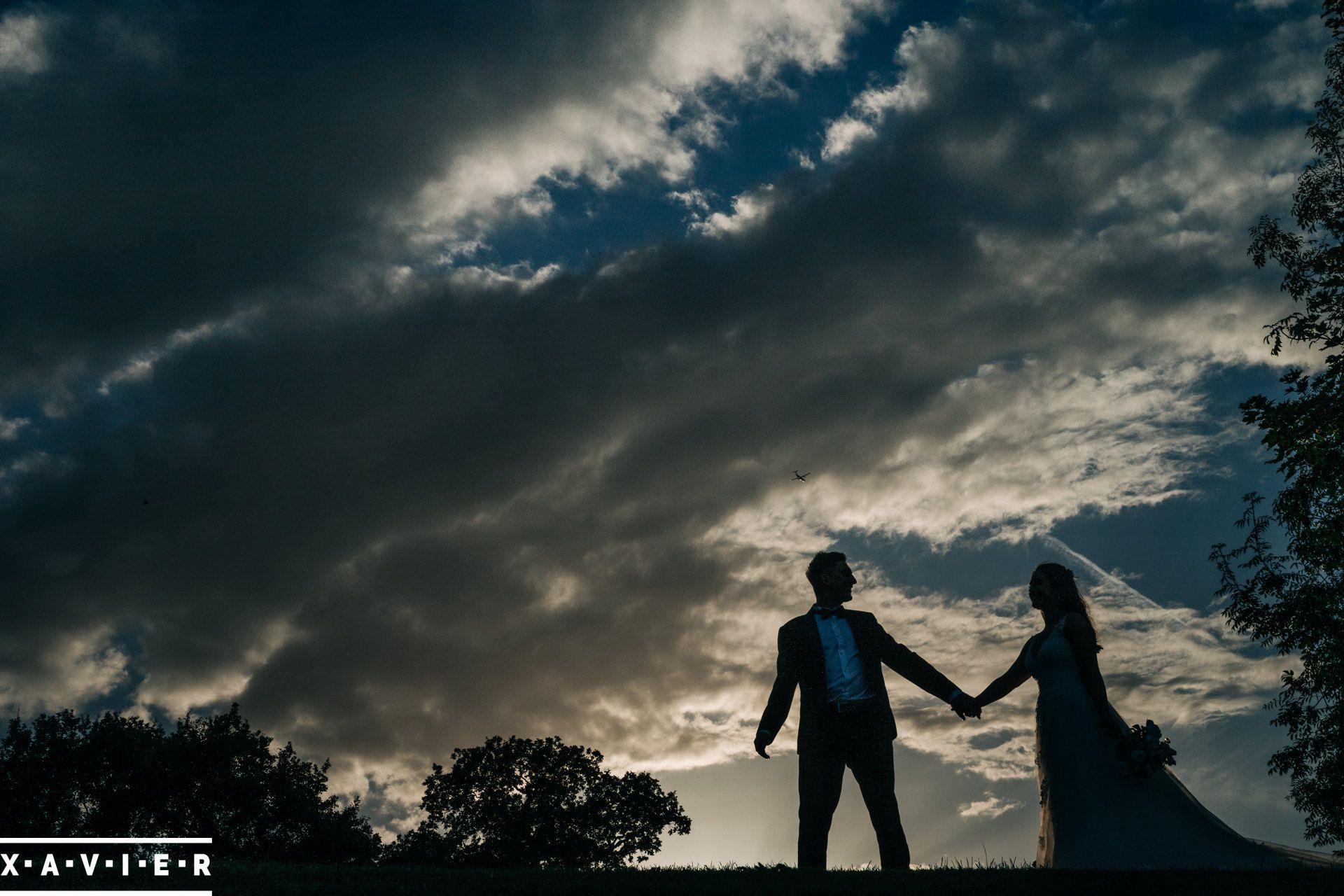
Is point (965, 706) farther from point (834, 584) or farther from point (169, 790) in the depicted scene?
point (169, 790)

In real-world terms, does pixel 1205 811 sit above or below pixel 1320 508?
below

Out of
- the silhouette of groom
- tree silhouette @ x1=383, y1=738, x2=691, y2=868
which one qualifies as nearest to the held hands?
the silhouette of groom

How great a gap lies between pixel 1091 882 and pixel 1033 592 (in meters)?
3.63

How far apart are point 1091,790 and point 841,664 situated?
3.12 meters

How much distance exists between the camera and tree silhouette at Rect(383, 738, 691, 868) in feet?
173

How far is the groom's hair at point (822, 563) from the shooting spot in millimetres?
13164

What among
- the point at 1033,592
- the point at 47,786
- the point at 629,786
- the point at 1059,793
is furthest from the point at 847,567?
the point at 47,786

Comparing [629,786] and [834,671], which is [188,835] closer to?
[629,786]

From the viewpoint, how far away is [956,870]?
1053 centimetres

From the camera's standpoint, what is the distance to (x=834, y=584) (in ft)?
42.7

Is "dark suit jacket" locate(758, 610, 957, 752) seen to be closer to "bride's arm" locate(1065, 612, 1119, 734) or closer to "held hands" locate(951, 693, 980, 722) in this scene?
"held hands" locate(951, 693, 980, 722)

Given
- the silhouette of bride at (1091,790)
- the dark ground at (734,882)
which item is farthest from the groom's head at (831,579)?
the dark ground at (734,882)

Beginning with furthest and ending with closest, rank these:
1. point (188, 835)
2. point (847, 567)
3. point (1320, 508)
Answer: point (188, 835), point (1320, 508), point (847, 567)

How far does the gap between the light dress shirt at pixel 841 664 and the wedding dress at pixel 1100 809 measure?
2078mm
